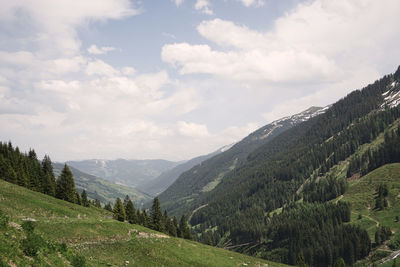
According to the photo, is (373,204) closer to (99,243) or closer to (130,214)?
(130,214)

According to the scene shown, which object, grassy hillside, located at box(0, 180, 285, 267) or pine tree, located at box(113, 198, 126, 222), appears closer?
grassy hillside, located at box(0, 180, 285, 267)

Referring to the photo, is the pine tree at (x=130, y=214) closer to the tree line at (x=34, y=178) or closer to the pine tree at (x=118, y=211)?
the pine tree at (x=118, y=211)

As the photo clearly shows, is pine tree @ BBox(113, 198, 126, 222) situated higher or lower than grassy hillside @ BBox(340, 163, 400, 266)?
higher

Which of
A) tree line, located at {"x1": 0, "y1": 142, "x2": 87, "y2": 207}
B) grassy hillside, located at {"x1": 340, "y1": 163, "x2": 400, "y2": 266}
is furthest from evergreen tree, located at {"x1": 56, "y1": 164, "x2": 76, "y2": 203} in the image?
grassy hillside, located at {"x1": 340, "y1": 163, "x2": 400, "y2": 266}

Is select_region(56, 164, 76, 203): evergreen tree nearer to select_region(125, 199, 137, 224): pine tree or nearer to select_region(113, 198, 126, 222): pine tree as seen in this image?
select_region(125, 199, 137, 224): pine tree

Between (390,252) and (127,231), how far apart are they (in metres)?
114

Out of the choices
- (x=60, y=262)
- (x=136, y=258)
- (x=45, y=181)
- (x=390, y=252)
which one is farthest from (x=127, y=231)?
(x=390, y=252)

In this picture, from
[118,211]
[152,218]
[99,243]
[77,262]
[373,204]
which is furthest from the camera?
[373,204]

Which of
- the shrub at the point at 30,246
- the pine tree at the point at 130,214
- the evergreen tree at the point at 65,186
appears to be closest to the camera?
the shrub at the point at 30,246

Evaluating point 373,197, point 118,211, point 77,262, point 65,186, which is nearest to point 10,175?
point 65,186

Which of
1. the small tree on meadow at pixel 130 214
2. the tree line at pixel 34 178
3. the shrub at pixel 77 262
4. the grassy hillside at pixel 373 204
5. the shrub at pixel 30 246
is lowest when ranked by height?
the grassy hillside at pixel 373 204

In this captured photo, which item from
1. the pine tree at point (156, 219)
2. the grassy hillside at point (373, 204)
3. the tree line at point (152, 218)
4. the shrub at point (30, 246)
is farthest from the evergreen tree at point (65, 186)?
the grassy hillside at point (373, 204)

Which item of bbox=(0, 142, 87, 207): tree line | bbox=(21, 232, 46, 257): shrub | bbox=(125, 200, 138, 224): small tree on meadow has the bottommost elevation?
bbox=(125, 200, 138, 224): small tree on meadow

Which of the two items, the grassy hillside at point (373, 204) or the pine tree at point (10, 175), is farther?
the grassy hillside at point (373, 204)
